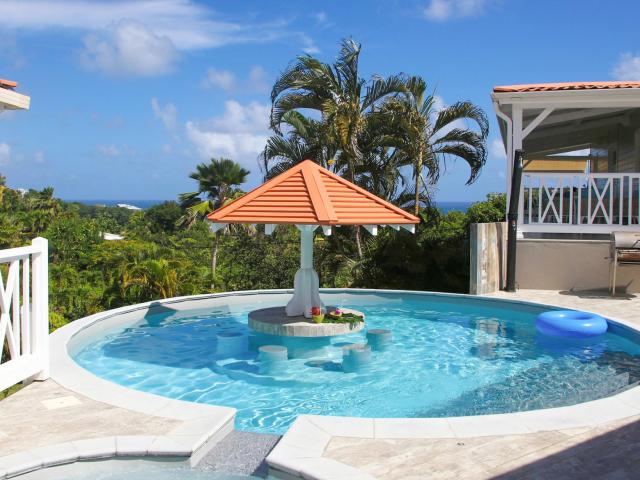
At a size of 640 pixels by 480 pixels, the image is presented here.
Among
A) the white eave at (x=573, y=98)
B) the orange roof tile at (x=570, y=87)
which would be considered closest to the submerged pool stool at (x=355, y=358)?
the white eave at (x=573, y=98)

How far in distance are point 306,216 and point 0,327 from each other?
490cm

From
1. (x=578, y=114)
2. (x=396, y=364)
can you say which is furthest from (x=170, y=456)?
(x=578, y=114)

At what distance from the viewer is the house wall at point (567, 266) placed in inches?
523

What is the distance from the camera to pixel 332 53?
1695 centimetres

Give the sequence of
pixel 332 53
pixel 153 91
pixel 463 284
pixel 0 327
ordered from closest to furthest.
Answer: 1. pixel 0 327
2. pixel 463 284
3. pixel 332 53
4. pixel 153 91

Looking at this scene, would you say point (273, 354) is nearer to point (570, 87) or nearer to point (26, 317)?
point (26, 317)

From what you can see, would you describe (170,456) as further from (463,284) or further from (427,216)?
(427,216)

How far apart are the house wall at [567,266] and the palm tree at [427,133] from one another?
13.6ft

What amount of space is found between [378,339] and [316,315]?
1.16 m

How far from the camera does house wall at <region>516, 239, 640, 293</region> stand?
1330 cm

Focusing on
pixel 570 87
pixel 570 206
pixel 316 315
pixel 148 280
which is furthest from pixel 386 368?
pixel 570 87

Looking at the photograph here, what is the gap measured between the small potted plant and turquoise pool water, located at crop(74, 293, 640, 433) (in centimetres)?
38

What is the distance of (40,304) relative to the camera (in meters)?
6.42

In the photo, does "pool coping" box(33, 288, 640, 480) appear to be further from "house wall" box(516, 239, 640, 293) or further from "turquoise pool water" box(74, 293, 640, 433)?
"house wall" box(516, 239, 640, 293)
